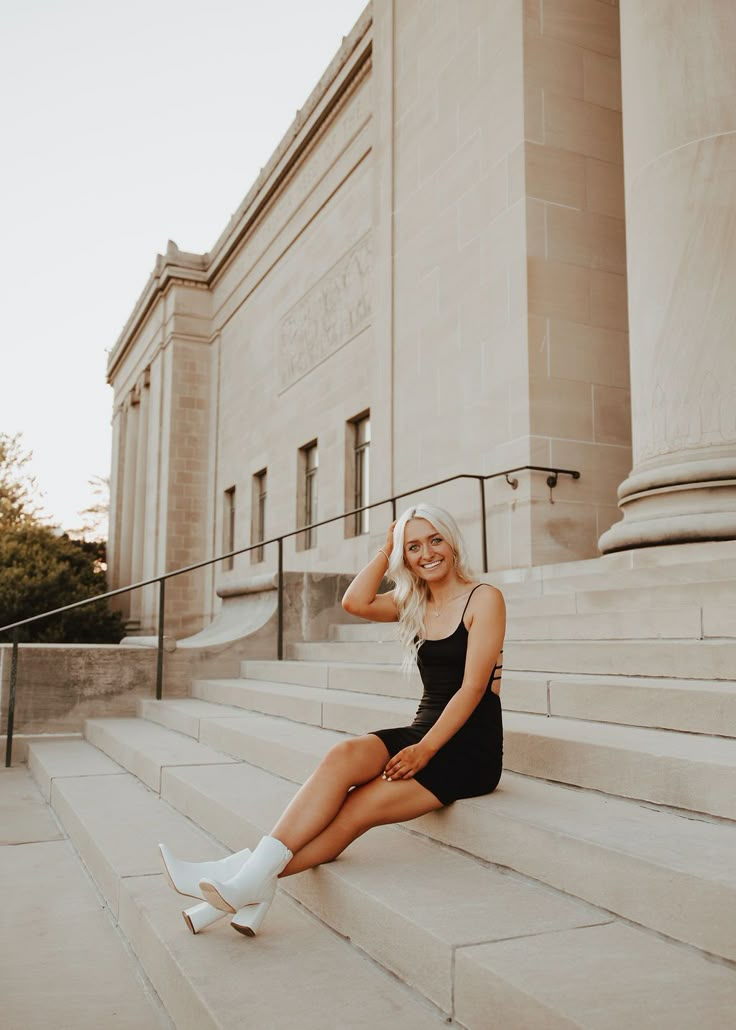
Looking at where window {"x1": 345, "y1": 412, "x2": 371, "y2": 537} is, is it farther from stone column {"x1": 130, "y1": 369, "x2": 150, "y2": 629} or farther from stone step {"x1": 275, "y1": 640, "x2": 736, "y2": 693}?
stone column {"x1": 130, "y1": 369, "x2": 150, "y2": 629}

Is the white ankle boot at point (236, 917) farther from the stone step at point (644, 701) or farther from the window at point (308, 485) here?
the window at point (308, 485)

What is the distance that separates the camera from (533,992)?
7.39 ft

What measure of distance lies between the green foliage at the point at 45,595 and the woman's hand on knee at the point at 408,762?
51.3ft

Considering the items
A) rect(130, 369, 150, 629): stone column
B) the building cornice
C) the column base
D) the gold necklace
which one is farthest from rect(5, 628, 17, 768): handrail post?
rect(130, 369, 150, 629): stone column

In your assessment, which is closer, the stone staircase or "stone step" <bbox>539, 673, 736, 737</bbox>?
the stone staircase

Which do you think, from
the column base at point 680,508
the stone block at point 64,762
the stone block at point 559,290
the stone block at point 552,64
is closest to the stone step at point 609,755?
the stone block at point 64,762

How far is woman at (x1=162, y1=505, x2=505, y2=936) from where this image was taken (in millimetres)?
3338

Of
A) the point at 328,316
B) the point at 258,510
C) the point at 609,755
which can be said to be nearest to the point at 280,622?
the point at 609,755

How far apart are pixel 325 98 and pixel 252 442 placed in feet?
24.2

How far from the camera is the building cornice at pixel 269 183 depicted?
15383mm

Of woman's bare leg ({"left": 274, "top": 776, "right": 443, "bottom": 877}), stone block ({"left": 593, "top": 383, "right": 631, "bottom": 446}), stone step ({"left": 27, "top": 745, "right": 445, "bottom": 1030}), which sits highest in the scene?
stone block ({"left": 593, "top": 383, "right": 631, "bottom": 446})

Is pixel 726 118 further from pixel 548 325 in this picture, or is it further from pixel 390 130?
pixel 390 130

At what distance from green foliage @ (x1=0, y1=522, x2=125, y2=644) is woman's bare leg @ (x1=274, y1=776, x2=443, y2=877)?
15.5m

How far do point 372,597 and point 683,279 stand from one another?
3843 millimetres
